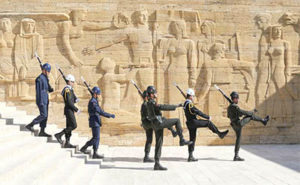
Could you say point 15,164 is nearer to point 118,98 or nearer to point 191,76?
point 118,98

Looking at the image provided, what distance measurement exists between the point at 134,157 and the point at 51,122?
3329 millimetres

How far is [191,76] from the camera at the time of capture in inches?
437

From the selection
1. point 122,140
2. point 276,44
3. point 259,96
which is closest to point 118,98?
point 122,140

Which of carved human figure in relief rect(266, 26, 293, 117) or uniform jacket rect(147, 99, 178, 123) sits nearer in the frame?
uniform jacket rect(147, 99, 178, 123)

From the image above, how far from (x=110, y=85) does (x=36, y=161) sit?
17.3 feet

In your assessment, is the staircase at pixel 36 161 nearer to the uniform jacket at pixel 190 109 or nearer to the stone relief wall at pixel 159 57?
the uniform jacket at pixel 190 109

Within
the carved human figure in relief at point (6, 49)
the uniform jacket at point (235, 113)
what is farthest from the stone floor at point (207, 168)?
A: the carved human figure in relief at point (6, 49)

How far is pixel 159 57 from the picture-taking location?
36.3 feet

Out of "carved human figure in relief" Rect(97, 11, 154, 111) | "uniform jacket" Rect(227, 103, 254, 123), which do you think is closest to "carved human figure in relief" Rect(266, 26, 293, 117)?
"uniform jacket" Rect(227, 103, 254, 123)

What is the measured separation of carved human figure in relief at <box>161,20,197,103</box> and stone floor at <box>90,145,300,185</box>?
85.6 inches

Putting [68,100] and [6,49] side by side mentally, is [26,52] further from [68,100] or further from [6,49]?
[68,100]

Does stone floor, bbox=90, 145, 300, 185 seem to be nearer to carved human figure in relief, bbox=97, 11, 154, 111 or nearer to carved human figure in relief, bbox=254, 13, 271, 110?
carved human figure in relief, bbox=254, 13, 271, 110

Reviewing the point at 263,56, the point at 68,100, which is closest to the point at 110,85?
the point at 68,100

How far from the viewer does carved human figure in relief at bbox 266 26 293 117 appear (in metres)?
11.3
